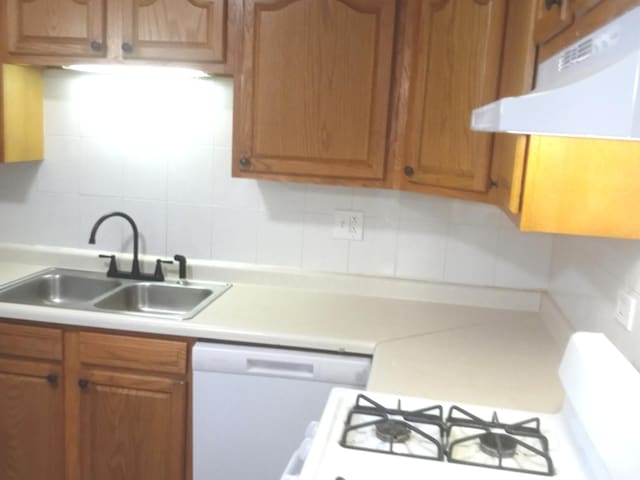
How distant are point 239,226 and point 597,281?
4.48 ft

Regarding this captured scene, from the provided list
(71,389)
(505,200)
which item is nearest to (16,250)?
(71,389)

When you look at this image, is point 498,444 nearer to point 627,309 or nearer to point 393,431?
point 393,431

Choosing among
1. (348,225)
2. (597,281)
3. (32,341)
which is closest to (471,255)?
(348,225)

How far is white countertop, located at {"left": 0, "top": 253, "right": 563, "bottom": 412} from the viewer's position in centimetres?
174

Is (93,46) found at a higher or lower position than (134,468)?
higher

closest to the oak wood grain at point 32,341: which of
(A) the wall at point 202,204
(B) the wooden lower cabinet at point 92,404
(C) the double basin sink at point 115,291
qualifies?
(B) the wooden lower cabinet at point 92,404

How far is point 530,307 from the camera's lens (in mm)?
Answer: 2408

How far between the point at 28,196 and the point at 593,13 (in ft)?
7.59

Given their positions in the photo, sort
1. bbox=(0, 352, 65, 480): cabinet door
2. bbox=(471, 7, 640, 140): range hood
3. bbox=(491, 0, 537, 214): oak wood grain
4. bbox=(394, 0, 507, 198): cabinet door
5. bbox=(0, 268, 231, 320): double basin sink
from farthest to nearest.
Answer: bbox=(0, 268, 231, 320): double basin sink
bbox=(0, 352, 65, 480): cabinet door
bbox=(394, 0, 507, 198): cabinet door
bbox=(491, 0, 537, 214): oak wood grain
bbox=(471, 7, 640, 140): range hood

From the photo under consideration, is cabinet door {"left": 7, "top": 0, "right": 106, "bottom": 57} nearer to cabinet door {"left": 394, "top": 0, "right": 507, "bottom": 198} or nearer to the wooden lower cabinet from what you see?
the wooden lower cabinet

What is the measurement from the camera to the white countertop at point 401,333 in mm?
1743

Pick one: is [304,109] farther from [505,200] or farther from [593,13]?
[593,13]

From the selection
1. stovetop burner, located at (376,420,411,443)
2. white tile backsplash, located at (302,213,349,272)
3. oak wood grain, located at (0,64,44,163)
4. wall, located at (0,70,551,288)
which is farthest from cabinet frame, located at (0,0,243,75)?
stovetop burner, located at (376,420,411,443)

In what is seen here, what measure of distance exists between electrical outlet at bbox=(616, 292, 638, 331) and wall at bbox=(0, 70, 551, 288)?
0.86m
